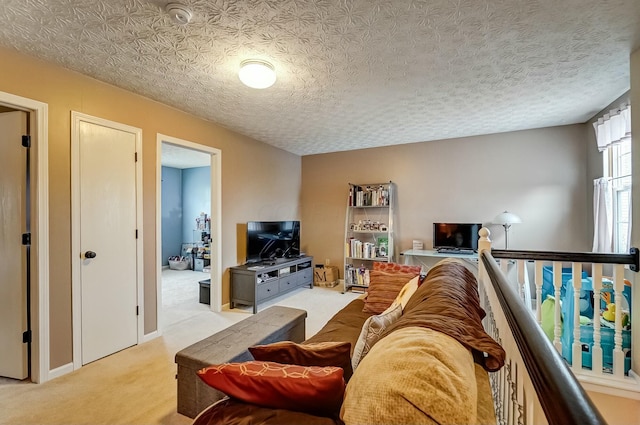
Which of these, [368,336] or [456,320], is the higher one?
[456,320]

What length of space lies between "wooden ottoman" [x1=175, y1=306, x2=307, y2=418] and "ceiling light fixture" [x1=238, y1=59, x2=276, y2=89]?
1.89 m

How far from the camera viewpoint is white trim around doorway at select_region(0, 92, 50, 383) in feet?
7.32

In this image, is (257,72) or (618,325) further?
(257,72)

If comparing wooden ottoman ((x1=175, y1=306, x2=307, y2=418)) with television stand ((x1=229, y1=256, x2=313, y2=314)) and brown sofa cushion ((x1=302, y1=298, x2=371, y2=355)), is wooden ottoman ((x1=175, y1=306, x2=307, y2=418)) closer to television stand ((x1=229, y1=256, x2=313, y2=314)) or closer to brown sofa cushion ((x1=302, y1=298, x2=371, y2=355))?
brown sofa cushion ((x1=302, y1=298, x2=371, y2=355))

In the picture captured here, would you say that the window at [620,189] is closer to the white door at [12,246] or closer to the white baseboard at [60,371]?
the white baseboard at [60,371]

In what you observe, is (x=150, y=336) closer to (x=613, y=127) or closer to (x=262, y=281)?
(x=262, y=281)

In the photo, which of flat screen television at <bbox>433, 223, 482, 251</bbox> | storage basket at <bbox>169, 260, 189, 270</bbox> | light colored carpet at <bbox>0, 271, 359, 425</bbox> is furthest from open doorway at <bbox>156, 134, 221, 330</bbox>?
flat screen television at <bbox>433, 223, 482, 251</bbox>

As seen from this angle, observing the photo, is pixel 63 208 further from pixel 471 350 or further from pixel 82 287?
pixel 471 350

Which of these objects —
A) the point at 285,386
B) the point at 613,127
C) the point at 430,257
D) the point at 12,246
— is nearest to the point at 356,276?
the point at 430,257

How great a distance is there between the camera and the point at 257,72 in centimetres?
226

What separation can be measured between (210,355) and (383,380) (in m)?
1.37

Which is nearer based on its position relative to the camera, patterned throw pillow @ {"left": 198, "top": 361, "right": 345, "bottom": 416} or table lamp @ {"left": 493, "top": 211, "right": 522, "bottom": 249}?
patterned throw pillow @ {"left": 198, "top": 361, "right": 345, "bottom": 416}

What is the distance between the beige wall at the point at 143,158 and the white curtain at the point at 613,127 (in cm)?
429

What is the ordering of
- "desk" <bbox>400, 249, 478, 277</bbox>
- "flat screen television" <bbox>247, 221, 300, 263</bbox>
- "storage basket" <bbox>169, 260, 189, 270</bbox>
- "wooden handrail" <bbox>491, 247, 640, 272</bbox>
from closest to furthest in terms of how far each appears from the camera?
"wooden handrail" <bbox>491, 247, 640, 272</bbox> → "desk" <bbox>400, 249, 478, 277</bbox> → "flat screen television" <bbox>247, 221, 300, 263</bbox> → "storage basket" <bbox>169, 260, 189, 270</bbox>
